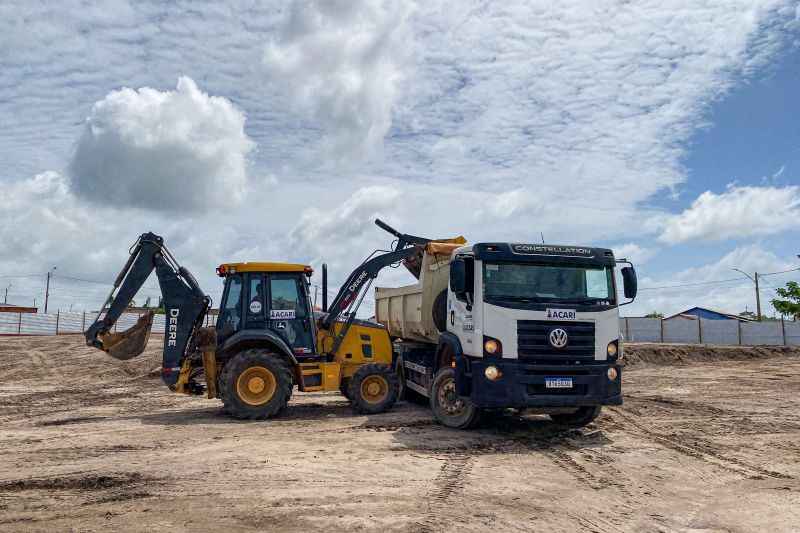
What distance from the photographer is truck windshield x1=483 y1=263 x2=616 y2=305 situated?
10.3 meters

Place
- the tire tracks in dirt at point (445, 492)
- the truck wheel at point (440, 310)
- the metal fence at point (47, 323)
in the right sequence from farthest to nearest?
the metal fence at point (47, 323)
the truck wheel at point (440, 310)
the tire tracks in dirt at point (445, 492)

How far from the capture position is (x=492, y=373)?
1004 centimetres

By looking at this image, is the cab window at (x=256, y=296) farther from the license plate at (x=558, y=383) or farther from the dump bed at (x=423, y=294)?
the license plate at (x=558, y=383)

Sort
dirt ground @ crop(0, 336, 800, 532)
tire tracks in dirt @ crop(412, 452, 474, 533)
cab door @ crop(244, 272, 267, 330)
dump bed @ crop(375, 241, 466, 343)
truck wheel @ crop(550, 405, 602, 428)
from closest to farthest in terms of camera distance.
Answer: tire tracks in dirt @ crop(412, 452, 474, 533), dirt ground @ crop(0, 336, 800, 532), truck wheel @ crop(550, 405, 602, 428), dump bed @ crop(375, 241, 466, 343), cab door @ crop(244, 272, 267, 330)

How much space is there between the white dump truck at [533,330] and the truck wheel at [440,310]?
90 centimetres

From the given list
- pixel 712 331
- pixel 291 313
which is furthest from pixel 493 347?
pixel 712 331

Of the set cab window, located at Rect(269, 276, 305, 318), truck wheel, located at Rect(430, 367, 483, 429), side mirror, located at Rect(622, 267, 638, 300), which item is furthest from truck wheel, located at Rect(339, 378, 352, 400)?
side mirror, located at Rect(622, 267, 638, 300)

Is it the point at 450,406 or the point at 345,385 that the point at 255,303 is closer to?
the point at 345,385

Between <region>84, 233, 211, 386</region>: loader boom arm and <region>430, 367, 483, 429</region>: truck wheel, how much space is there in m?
4.90

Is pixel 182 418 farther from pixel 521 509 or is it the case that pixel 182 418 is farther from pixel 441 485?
pixel 521 509

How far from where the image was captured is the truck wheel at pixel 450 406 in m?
10.9

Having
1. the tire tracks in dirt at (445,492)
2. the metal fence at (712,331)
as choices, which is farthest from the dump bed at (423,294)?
the metal fence at (712,331)

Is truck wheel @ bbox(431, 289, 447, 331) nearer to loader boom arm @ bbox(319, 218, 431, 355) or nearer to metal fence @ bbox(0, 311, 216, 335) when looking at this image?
loader boom arm @ bbox(319, 218, 431, 355)

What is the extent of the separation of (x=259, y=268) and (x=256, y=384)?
87.0 inches
